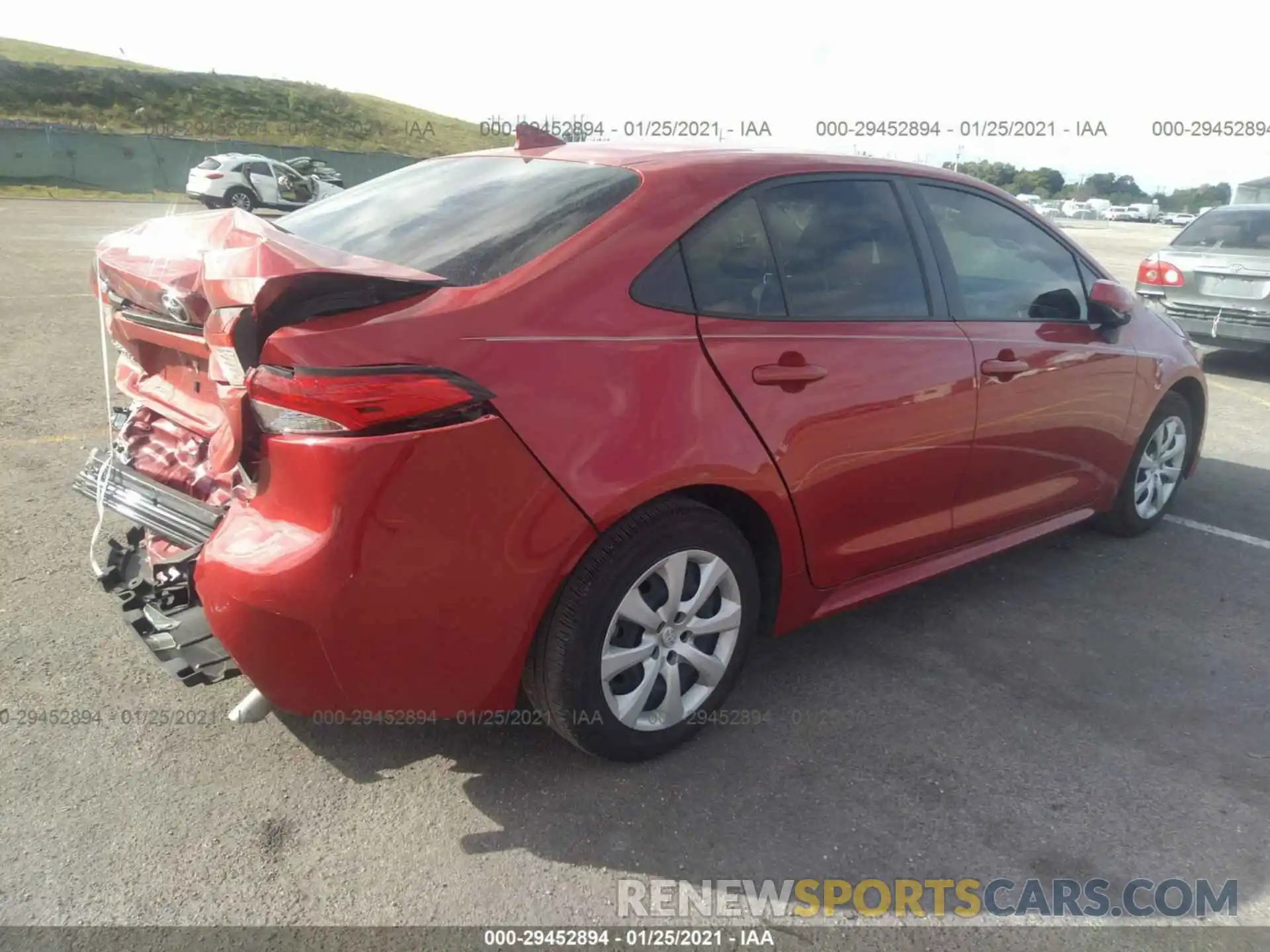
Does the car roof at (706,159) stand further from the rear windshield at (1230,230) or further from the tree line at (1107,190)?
the tree line at (1107,190)

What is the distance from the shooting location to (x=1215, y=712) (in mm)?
3209

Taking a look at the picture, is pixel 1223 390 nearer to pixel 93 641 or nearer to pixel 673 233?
pixel 673 233

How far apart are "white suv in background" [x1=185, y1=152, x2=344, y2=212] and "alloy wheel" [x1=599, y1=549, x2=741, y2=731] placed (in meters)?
26.0

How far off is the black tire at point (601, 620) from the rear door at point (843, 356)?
342 mm

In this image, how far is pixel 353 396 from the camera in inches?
84.4

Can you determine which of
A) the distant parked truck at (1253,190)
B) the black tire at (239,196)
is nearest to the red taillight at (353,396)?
the black tire at (239,196)

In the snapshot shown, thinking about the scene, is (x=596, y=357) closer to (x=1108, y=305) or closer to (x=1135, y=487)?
(x=1108, y=305)

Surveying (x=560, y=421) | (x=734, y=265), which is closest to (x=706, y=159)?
(x=734, y=265)

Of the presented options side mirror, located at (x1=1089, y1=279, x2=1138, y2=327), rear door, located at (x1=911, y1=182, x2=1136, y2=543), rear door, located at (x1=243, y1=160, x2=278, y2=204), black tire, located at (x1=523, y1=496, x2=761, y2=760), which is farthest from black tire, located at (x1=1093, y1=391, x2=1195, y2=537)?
rear door, located at (x1=243, y1=160, x2=278, y2=204)

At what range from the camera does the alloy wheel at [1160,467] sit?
462cm

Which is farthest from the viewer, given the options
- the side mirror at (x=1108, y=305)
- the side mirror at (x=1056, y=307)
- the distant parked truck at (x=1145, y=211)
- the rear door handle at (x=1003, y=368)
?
the distant parked truck at (x=1145, y=211)

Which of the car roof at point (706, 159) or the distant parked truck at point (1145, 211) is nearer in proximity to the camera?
the car roof at point (706, 159)

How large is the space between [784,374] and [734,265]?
35 centimetres

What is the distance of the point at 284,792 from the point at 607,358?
4.74 ft
